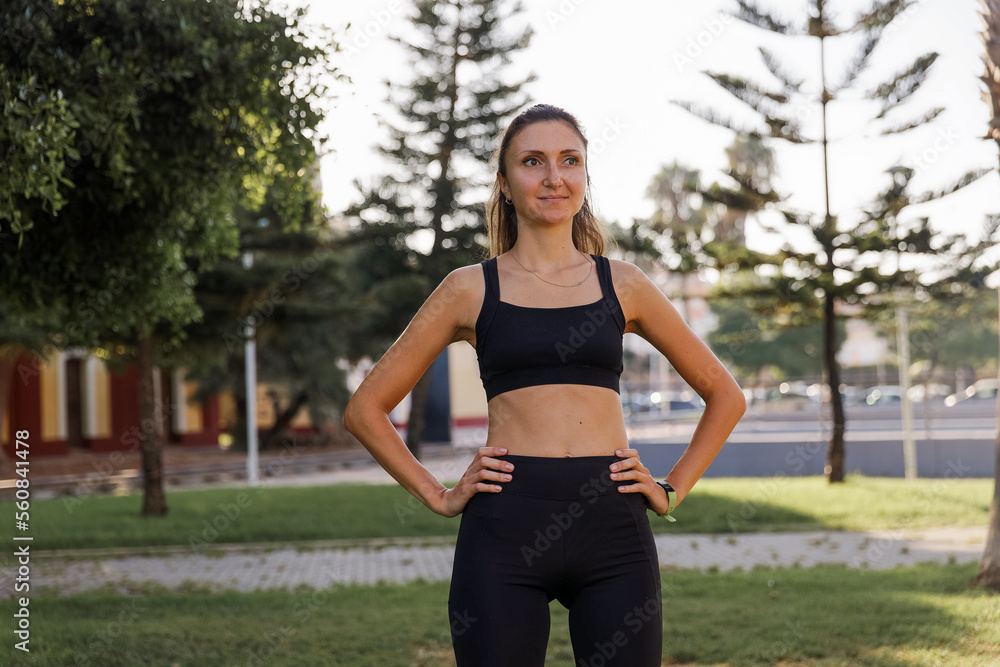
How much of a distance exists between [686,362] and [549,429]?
1.52 feet

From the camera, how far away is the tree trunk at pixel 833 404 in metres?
15.4

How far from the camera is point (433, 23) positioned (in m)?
20.0

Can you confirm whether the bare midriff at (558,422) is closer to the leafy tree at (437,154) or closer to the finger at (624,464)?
the finger at (624,464)

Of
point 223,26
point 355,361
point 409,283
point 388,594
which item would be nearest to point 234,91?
point 223,26

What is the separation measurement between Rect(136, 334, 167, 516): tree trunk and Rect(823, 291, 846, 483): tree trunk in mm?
10452

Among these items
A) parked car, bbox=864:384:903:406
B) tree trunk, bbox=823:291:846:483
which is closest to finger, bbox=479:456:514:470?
tree trunk, bbox=823:291:846:483

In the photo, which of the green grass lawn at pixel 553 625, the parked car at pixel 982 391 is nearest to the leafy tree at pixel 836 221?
the green grass lawn at pixel 553 625

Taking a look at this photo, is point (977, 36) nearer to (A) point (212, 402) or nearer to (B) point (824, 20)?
(B) point (824, 20)

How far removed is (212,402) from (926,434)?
26.6 metres

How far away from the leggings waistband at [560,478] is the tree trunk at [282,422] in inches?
1242

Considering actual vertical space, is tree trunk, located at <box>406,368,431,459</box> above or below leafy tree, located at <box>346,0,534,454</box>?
below

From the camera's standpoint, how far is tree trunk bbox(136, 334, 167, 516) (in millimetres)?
13320

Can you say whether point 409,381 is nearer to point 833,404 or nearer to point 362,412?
point 362,412

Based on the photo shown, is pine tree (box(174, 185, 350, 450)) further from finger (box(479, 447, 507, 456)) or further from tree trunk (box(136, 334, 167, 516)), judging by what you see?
finger (box(479, 447, 507, 456))
